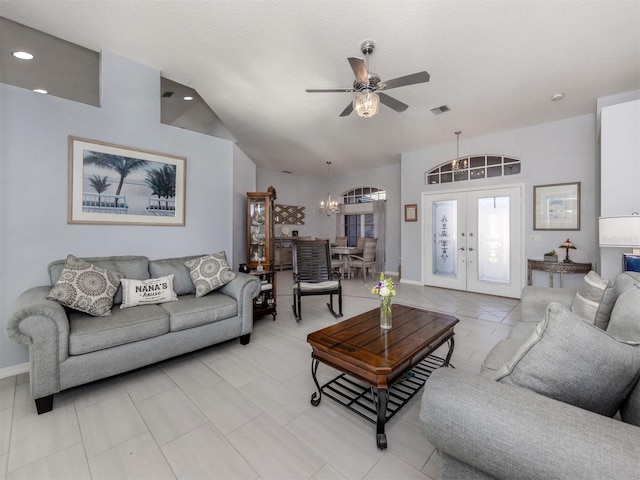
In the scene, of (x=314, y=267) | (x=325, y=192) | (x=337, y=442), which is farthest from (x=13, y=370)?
(x=325, y=192)

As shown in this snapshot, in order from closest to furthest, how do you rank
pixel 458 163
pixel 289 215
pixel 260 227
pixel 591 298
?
1. pixel 591 298
2. pixel 260 227
3. pixel 458 163
4. pixel 289 215

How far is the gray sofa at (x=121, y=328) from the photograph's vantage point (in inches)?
72.2

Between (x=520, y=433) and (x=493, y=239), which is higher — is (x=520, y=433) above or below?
below

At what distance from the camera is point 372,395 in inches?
76.7

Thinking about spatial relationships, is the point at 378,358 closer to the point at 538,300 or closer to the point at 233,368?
the point at 233,368

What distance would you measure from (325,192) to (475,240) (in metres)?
5.13

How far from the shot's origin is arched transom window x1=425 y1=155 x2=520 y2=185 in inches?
196

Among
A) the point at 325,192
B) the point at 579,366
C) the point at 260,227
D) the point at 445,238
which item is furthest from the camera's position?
the point at 325,192

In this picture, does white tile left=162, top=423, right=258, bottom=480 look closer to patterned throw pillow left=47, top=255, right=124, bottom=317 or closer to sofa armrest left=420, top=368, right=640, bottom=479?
sofa armrest left=420, top=368, right=640, bottom=479

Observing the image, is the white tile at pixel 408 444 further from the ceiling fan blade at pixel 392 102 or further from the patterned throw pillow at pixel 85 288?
the ceiling fan blade at pixel 392 102

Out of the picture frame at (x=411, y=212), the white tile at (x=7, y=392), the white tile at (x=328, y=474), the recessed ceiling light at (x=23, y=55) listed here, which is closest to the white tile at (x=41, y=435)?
the white tile at (x=7, y=392)

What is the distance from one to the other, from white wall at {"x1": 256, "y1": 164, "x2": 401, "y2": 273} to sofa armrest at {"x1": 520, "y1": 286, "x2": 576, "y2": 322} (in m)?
5.10

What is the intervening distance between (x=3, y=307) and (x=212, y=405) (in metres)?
2.16

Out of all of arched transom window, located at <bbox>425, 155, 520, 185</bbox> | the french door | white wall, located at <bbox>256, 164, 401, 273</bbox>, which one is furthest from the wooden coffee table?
white wall, located at <bbox>256, 164, 401, 273</bbox>
